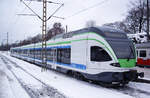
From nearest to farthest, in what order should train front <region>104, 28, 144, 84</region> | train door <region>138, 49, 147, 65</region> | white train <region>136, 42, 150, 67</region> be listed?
1. train front <region>104, 28, 144, 84</region>
2. white train <region>136, 42, 150, 67</region>
3. train door <region>138, 49, 147, 65</region>

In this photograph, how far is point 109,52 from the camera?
7.80 metres

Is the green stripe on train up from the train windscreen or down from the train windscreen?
down

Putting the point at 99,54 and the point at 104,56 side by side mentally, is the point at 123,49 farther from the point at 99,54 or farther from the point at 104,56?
the point at 99,54

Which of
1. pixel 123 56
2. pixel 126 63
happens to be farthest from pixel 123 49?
pixel 126 63

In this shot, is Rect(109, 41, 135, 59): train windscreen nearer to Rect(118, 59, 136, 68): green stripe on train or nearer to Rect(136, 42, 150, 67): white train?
Rect(118, 59, 136, 68): green stripe on train

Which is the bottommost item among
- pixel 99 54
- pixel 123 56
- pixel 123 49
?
pixel 123 56

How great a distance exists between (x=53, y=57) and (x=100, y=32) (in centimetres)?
688

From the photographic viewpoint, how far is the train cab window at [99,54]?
7.90 meters

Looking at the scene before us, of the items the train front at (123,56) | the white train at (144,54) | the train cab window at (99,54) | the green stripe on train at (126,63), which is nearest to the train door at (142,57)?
the white train at (144,54)

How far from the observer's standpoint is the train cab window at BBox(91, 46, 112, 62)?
25.9 ft

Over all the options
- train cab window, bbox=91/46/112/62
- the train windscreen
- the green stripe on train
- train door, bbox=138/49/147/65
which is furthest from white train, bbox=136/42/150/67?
train cab window, bbox=91/46/112/62

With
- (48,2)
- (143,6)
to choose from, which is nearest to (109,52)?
(48,2)

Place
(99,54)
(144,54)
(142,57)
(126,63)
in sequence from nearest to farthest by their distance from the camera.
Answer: (126,63)
(99,54)
(144,54)
(142,57)

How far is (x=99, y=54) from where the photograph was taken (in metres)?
8.13
